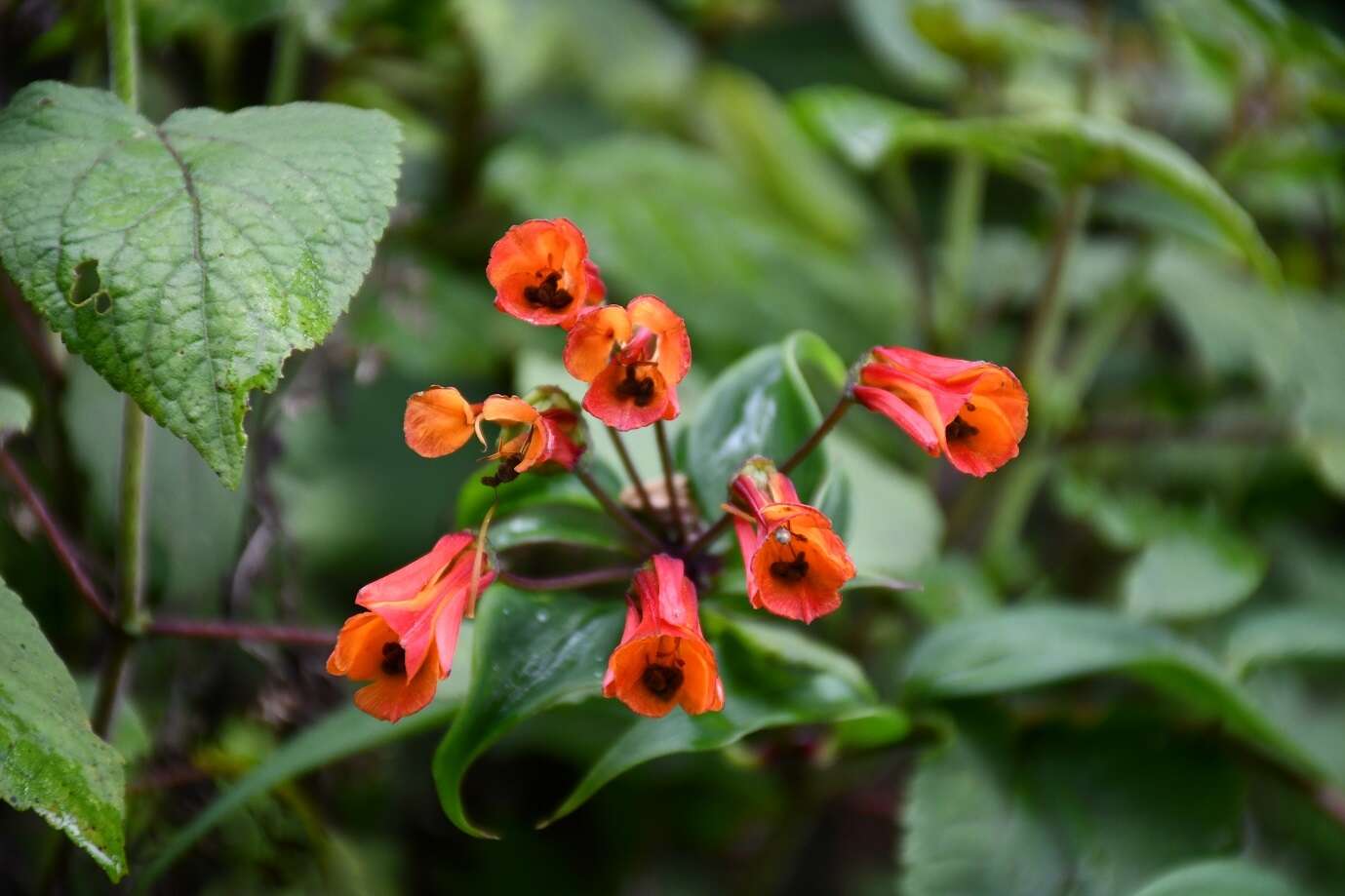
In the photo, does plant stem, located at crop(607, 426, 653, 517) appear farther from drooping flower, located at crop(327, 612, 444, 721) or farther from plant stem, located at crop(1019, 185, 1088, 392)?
plant stem, located at crop(1019, 185, 1088, 392)

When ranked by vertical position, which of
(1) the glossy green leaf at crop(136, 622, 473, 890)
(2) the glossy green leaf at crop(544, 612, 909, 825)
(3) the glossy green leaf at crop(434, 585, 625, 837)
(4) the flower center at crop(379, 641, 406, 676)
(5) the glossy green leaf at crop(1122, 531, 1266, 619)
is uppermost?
(4) the flower center at crop(379, 641, 406, 676)

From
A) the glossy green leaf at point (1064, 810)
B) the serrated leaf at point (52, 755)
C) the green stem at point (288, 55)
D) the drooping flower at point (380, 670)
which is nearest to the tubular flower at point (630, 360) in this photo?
the drooping flower at point (380, 670)

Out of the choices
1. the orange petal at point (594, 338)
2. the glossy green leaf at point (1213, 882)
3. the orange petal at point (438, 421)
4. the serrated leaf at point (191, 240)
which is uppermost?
the serrated leaf at point (191, 240)

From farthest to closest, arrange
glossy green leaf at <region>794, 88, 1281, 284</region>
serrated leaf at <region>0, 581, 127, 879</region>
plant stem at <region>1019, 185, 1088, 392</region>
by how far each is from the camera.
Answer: plant stem at <region>1019, 185, 1088, 392</region>, glossy green leaf at <region>794, 88, 1281, 284</region>, serrated leaf at <region>0, 581, 127, 879</region>

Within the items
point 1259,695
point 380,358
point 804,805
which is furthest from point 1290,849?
point 380,358

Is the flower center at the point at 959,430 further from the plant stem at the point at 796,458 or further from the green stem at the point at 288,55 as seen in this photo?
the green stem at the point at 288,55

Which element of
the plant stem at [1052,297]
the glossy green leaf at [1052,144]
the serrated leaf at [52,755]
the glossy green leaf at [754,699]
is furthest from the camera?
the plant stem at [1052,297]

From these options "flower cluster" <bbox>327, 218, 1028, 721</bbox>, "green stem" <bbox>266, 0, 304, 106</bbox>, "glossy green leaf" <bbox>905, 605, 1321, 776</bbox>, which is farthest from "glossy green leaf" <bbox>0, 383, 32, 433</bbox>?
"glossy green leaf" <bbox>905, 605, 1321, 776</bbox>
